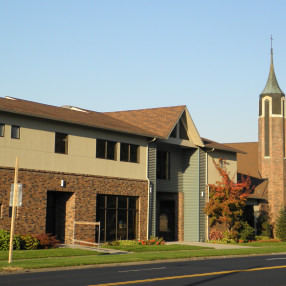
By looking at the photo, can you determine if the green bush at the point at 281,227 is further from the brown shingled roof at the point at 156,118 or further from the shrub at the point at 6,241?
the shrub at the point at 6,241

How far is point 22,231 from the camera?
→ 28.2m

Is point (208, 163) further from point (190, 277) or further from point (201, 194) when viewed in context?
point (190, 277)

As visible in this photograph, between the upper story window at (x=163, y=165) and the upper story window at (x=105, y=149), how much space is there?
18.9ft

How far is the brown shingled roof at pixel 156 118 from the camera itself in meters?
37.1

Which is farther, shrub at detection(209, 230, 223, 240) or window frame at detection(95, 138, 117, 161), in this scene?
shrub at detection(209, 230, 223, 240)

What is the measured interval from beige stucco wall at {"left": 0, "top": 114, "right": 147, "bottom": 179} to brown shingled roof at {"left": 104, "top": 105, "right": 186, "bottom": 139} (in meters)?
2.33

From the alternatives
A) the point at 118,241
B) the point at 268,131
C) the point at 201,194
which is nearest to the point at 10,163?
the point at 118,241

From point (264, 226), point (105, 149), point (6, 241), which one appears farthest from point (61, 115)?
point (264, 226)

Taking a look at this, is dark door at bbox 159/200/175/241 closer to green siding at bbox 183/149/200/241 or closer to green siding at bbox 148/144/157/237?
green siding at bbox 183/149/200/241

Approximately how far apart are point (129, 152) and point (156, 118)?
473 centimetres

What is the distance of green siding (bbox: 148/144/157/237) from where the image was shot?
119ft

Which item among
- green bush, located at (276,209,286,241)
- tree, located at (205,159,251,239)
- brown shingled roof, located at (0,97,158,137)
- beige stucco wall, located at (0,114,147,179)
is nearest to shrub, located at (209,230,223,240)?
tree, located at (205,159,251,239)

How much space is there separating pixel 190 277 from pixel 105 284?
3.36m

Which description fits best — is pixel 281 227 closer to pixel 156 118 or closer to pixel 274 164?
pixel 274 164
